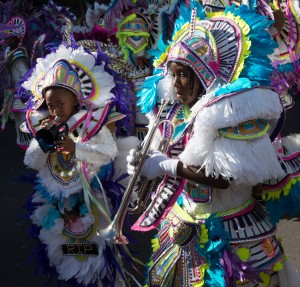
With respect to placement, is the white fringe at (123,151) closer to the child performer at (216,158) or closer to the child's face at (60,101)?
the child's face at (60,101)

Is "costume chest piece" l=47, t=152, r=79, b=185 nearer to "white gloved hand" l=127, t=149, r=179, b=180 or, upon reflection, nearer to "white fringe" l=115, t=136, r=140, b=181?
"white fringe" l=115, t=136, r=140, b=181

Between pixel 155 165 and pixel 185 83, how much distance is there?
1.33 feet

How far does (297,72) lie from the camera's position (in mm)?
3580

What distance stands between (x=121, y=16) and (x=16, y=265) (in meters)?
3.72

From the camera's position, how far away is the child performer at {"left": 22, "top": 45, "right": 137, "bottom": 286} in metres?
2.93

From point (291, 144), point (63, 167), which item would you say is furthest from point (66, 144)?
point (291, 144)

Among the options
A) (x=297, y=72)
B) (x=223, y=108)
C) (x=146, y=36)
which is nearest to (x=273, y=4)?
(x=297, y=72)

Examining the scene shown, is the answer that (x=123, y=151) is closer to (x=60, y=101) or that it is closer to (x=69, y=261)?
(x=60, y=101)

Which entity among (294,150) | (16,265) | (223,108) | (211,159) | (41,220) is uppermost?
(223,108)

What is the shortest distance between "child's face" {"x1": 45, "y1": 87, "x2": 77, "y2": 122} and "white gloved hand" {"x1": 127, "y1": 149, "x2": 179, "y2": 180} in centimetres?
85

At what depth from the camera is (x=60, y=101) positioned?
293cm

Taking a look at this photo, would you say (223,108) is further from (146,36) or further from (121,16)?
(121,16)

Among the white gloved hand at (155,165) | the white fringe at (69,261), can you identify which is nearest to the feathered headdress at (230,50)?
the white gloved hand at (155,165)

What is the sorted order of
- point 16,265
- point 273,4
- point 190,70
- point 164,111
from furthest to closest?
point 16,265, point 273,4, point 164,111, point 190,70
